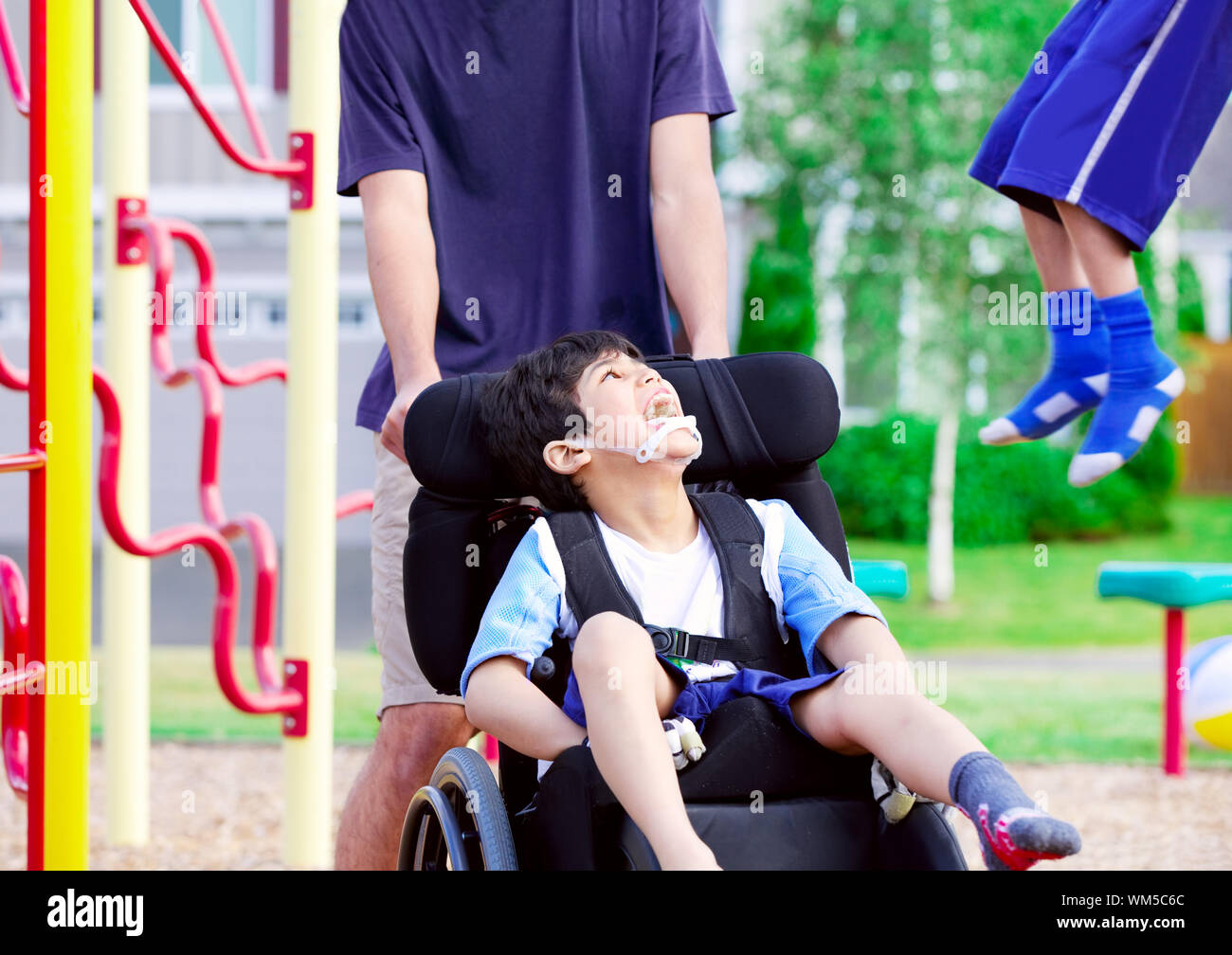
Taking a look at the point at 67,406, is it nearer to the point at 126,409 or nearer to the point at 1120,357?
the point at 126,409

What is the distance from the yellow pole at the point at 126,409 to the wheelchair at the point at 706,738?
88.0 inches

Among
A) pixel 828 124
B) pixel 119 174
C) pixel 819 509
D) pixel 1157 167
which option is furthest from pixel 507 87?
pixel 828 124

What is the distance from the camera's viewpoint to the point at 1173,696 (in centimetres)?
513

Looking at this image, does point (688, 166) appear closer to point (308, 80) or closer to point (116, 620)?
point (308, 80)

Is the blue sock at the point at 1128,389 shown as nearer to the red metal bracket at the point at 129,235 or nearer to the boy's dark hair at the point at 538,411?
the boy's dark hair at the point at 538,411

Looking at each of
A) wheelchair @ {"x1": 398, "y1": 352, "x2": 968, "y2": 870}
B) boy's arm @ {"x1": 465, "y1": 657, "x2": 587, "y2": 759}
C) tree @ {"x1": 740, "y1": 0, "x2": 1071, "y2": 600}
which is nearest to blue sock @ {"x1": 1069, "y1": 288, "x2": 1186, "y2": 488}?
wheelchair @ {"x1": 398, "y1": 352, "x2": 968, "y2": 870}

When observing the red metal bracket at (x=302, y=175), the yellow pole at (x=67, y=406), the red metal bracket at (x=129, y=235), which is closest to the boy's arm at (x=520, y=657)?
the yellow pole at (x=67, y=406)

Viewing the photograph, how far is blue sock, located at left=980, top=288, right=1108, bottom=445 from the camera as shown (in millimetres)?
2518

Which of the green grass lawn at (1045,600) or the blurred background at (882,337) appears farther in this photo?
the green grass lawn at (1045,600)

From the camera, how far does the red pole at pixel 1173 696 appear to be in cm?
500

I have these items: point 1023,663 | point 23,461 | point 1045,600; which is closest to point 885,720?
point 23,461

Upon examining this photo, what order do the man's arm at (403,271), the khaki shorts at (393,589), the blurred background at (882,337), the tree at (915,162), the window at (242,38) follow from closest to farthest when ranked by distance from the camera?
the man's arm at (403,271) → the khaki shorts at (393,589) → the blurred background at (882,337) → the tree at (915,162) → the window at (242,38)
